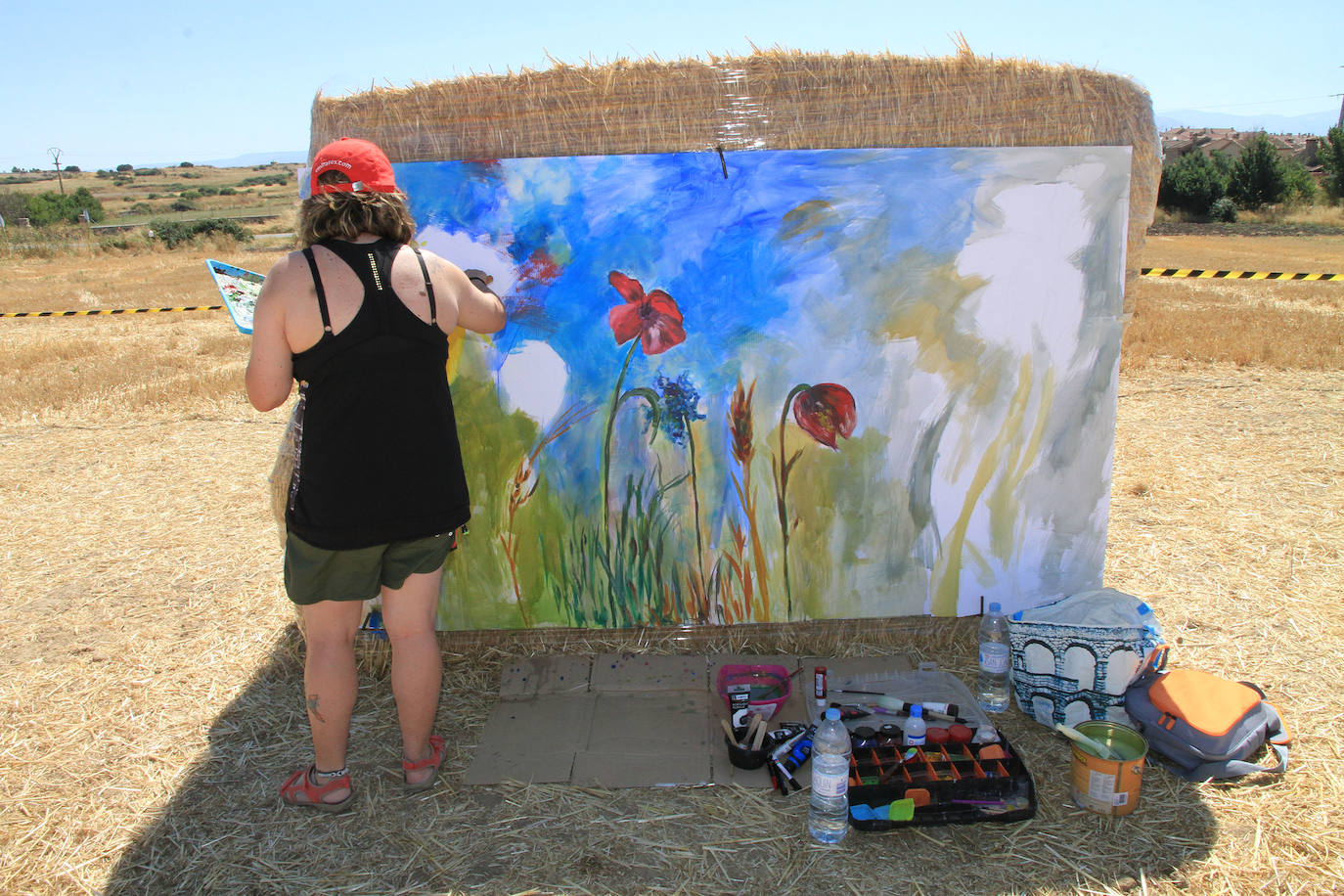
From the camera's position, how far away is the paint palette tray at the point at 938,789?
2490mm

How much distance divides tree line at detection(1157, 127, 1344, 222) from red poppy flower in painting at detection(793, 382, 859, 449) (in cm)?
3106

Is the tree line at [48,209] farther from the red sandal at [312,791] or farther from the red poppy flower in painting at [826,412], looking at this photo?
the red poppy flower in painting at [826,412]

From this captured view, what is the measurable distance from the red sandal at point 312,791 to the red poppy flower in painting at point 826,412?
2030mm

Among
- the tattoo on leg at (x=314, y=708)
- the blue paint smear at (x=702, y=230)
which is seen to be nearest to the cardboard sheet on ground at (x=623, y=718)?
the tattoo on leg at (x=314, y=708)

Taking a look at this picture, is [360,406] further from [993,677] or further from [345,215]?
[993,677]

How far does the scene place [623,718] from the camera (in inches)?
124

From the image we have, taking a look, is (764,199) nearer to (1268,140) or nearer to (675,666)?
(675,666)

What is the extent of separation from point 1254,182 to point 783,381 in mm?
33682

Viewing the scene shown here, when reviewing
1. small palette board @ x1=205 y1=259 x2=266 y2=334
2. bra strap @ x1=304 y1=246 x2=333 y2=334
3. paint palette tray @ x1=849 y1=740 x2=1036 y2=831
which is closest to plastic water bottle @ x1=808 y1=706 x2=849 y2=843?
paint palette tray @ x1=849 y1=740 x2=1036 y2=831

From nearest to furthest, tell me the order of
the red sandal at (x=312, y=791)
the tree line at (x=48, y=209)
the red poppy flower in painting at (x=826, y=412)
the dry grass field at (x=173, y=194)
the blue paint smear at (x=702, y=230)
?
the red sandal at (x=312, y=791), the blue paint smear at (x=702, y=230), the red poppy flower in painting at (x=826, y=412), the tree line at (x=48, y=209), the dry grass field at (x=173, y=194)

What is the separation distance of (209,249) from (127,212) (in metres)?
30.9

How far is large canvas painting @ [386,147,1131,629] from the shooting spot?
3.13 meters

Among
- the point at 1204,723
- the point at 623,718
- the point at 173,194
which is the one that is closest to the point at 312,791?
the point at 623,718

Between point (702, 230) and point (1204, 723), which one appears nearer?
point (1204, 723)
